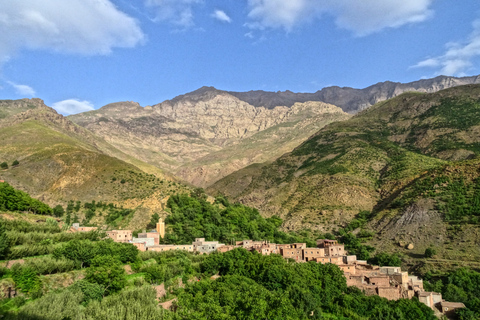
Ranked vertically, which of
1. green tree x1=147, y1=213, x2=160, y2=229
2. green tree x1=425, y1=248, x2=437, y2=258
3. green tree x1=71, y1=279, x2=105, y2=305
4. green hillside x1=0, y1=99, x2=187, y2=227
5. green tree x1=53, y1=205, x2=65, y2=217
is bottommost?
green tree x1=425, y1=248, x2=437, y2=258

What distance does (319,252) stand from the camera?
5362cm

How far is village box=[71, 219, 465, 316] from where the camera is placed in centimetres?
4319

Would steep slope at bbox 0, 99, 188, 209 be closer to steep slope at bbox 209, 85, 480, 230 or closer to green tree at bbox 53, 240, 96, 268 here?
green tree at bbox 53, 240, 96, 268

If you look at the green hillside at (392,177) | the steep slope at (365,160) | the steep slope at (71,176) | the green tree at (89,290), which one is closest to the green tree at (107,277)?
the green tree at (89,290)

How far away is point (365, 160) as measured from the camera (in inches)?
4552

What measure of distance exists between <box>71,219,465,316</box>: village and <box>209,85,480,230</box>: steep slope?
37.3 meters

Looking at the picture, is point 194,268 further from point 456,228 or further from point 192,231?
point 456,228

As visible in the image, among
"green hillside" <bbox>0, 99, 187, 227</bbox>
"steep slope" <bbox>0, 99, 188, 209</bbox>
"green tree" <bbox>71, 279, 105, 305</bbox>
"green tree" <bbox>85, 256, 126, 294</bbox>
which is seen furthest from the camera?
"steep slope" <bbox>0, 99, 188, 209</bbox>

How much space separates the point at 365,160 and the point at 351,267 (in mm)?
73601

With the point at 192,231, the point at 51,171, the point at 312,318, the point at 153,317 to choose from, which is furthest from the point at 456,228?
the point at 51,171

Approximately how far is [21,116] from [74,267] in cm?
14466

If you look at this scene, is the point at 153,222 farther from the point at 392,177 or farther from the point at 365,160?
the point at 365,160

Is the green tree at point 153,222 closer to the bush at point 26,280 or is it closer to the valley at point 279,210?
the valley at point 279,210

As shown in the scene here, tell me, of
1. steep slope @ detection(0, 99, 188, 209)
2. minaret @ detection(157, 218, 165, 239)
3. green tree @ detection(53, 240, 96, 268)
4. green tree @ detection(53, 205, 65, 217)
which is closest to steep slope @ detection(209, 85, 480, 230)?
steep slope @ detection(0, 99, 188, 209)
